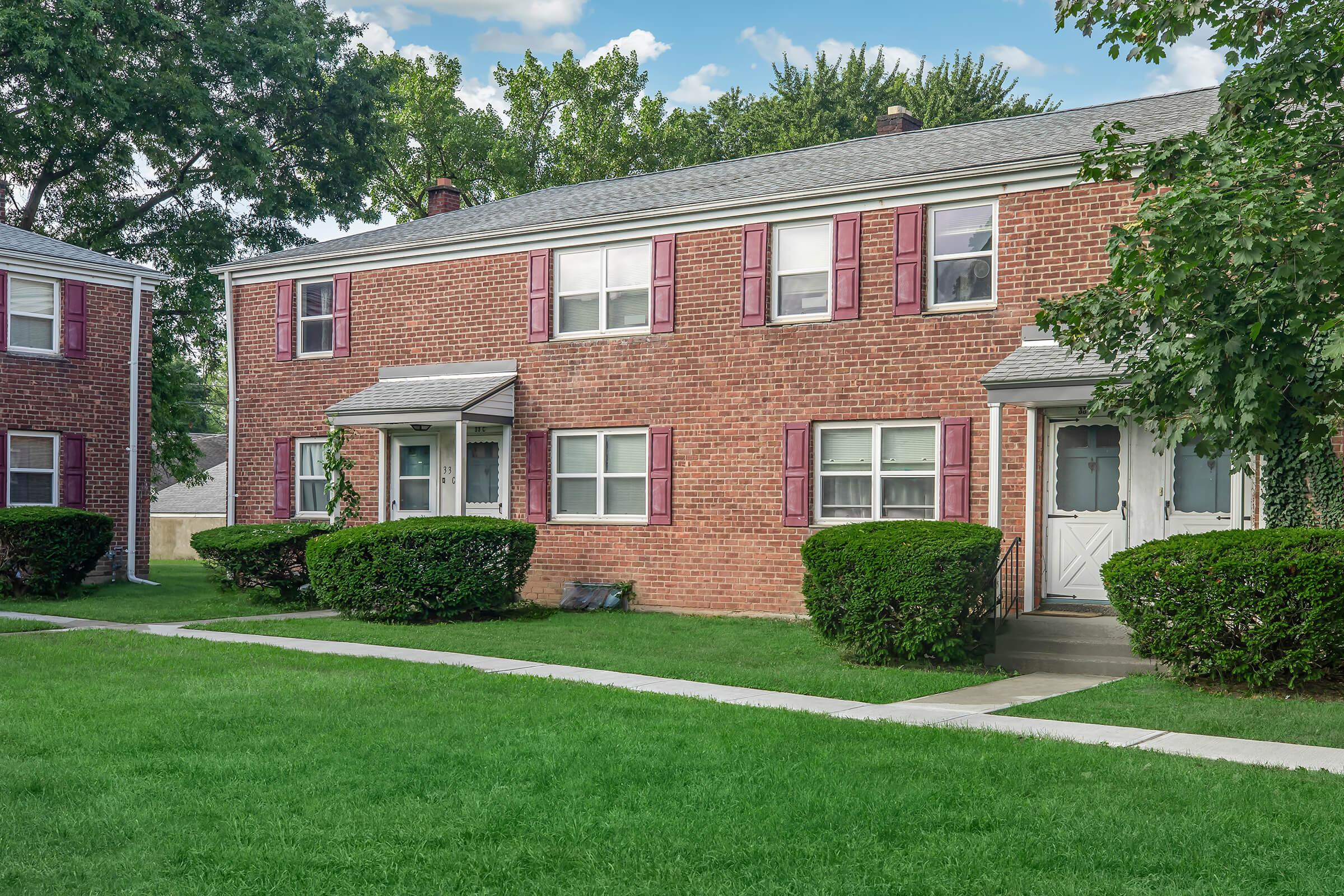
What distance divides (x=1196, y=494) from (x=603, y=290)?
329 inches

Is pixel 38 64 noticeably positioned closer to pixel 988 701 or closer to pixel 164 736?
pixel 164 736

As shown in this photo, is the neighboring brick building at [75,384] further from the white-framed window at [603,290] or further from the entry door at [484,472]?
the white-framed window at [603,290]

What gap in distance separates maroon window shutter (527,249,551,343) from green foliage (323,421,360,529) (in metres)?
3.37

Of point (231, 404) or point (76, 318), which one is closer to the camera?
point (231, 404)

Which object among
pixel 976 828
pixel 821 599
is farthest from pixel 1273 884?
pixel 821 599

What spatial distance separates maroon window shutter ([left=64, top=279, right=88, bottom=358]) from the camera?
68.8ft

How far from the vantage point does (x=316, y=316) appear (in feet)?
67.3

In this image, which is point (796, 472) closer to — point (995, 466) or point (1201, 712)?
point (995, 466)

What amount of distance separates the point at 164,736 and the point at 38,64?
2246 cm

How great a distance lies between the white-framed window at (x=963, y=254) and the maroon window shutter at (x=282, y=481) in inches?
431

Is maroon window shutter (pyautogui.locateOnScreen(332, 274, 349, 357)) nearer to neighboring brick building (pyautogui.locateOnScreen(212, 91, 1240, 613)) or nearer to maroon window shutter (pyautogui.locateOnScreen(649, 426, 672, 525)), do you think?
neighboring brick building (pyautogui.locateOnScreen(212, 91, 1240, 613))

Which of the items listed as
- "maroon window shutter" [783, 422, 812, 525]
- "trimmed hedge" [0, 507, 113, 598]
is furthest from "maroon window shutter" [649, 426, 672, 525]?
"trimmed hedge" [0, 507, 113, 598]

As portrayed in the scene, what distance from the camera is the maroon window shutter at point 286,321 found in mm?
20531

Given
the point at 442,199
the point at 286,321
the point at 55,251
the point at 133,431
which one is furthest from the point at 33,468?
the point at 442,199
